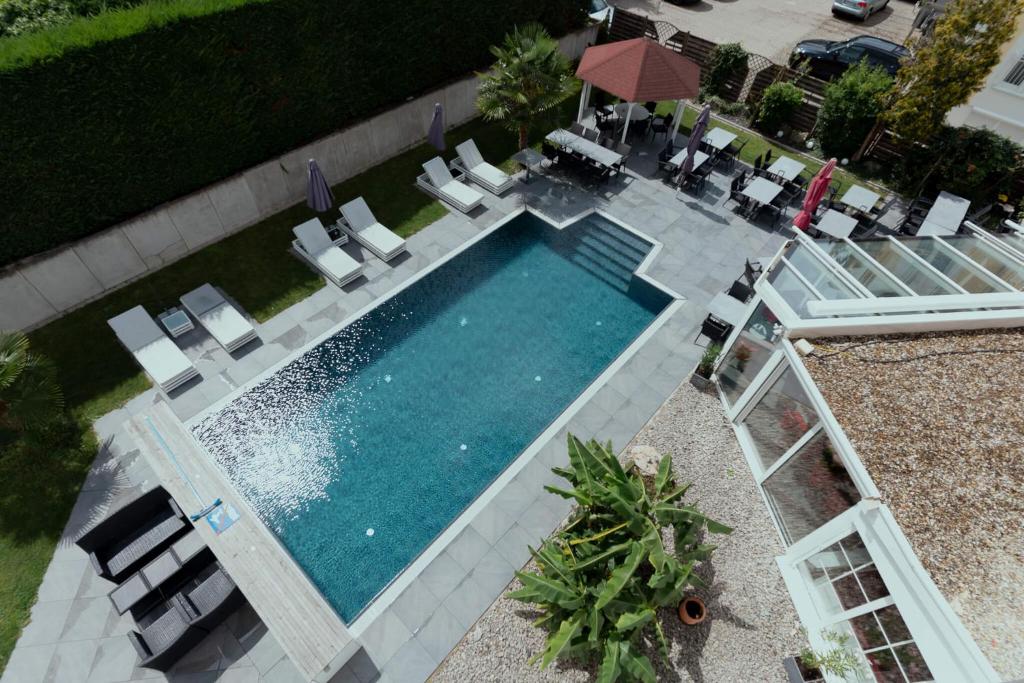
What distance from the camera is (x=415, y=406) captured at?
496 inches

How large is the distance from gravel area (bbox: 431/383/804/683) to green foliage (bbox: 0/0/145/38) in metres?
17.3

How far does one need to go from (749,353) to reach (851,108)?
14.8 m

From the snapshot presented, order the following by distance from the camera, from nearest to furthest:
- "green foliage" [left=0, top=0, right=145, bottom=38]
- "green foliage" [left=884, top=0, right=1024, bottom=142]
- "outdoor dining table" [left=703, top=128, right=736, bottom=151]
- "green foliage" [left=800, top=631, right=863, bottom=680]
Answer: "green foliage" [left=800, top=631, right=863, bottom=680], "green foliage" [left=0, top=0, right=145, bottom=38], "green foliage" [left=884, top=0, right=1024, bottom=142], "outdoor dining table" [left=703, top=128, right=736, bottom=151]

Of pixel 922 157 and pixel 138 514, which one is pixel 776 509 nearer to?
pixel 138 514

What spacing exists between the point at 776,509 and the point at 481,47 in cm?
2047

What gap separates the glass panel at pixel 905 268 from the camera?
413 inches

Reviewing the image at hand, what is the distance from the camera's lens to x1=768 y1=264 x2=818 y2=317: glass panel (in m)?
9.93

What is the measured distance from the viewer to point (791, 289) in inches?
405

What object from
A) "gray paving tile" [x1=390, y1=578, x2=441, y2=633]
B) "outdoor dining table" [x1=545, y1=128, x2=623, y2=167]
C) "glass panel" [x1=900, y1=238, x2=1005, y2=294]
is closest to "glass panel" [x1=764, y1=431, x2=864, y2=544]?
"glass panel" [x1=900, y1=238, x2=1005, y2=294]

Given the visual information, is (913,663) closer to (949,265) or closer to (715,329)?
(715,329)

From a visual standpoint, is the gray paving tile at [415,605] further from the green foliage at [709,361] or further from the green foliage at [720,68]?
the green foliage at [720,68]

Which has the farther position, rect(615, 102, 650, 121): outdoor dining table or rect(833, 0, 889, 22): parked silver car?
rect(833, 0, 889, 22): parked silver car

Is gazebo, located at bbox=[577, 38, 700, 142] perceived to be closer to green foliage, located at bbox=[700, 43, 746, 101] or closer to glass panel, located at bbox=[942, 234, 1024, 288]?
green foliage, located at bbox=[700, 43, 746, 101]

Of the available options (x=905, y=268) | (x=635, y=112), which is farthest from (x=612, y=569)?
(x=635, y=112)
